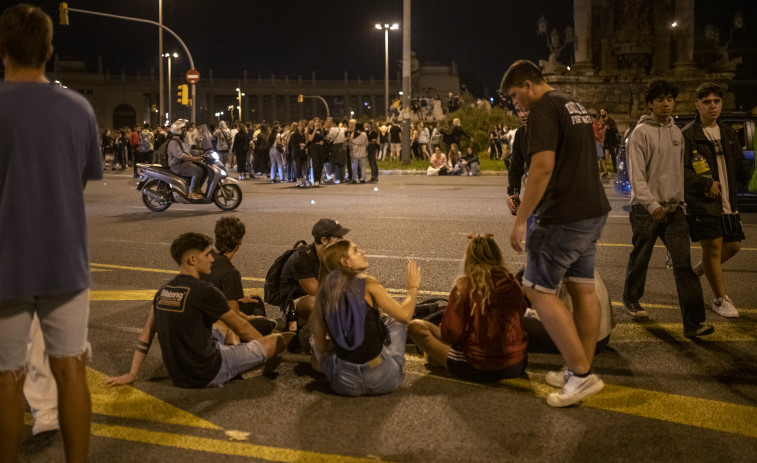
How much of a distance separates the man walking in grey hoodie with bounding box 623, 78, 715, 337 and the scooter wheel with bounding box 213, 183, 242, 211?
34.4 feet

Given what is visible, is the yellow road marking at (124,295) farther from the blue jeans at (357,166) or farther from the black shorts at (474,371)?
the blue jeans at (357,166)

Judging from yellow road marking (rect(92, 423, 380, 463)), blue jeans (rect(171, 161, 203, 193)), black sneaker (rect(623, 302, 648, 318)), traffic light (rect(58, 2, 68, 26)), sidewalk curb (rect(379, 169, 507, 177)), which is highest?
traffic light (rect(58, 2, 68, 26))

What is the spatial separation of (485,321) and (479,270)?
299 mm

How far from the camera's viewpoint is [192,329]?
471 cm

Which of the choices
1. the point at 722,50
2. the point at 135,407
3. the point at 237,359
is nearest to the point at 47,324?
the point at 135,407

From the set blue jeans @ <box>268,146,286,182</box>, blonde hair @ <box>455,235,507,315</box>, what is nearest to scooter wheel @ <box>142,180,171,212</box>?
blue jeans @ <box>268,146,286,182</box>

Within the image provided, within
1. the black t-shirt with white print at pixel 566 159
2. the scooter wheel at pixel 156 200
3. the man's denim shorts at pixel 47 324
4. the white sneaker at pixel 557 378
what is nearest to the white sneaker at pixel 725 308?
the white sneaker at pixel 557 378

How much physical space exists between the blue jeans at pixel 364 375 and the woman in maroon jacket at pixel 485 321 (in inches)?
15.2

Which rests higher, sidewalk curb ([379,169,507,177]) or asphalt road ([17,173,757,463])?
sidewalk curb ([379,169,507,177])

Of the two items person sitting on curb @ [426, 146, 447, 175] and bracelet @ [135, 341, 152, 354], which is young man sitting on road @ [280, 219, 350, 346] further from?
person sitting on curb @ [426, 146, 447, 175]

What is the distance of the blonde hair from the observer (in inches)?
190

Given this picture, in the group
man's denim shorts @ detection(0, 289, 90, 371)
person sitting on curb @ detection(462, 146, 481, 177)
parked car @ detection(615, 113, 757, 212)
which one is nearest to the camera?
man's denim shorts @ detection(0, 289, 90, 371)

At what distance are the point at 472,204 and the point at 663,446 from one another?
1200 centimetres

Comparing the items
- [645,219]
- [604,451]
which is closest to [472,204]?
[645,219]
